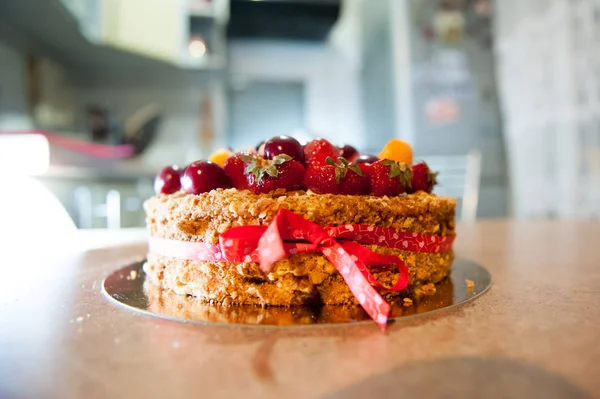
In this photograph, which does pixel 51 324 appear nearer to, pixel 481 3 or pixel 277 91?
pixel 481 3

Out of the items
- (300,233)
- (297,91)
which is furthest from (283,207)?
(297,91)

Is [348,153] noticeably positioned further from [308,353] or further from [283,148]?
[308,353]

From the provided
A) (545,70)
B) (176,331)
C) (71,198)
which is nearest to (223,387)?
(176,331)

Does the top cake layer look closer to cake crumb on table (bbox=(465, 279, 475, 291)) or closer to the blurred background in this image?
cake crumb on table (bbox=(465, 279, 475, 291))

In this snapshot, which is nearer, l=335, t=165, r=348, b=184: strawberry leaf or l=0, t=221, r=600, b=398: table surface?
l=0, t=221, r=600, b=398: table surface

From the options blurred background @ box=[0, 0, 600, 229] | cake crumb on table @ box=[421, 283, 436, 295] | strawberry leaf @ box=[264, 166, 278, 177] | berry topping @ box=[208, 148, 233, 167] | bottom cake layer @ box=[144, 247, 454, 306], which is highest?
blurred background @ box=[0, 0, 600, 229]

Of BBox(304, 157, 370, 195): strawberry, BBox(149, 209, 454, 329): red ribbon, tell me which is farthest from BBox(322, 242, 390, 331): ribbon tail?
BBox(304, 157, 370, 195): strawberry

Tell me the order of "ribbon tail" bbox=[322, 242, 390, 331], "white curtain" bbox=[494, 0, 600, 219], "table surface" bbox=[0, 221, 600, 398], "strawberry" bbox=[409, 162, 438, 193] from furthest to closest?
"white curtain" bbox=[494, 0, 600, 219] < "strawberry" bbox=[409, 162, 438, 193] < "ribbon tail" bbox=[322, 242, 390, 331] < "table surface" bbox=[0, 221, 600, 398]
